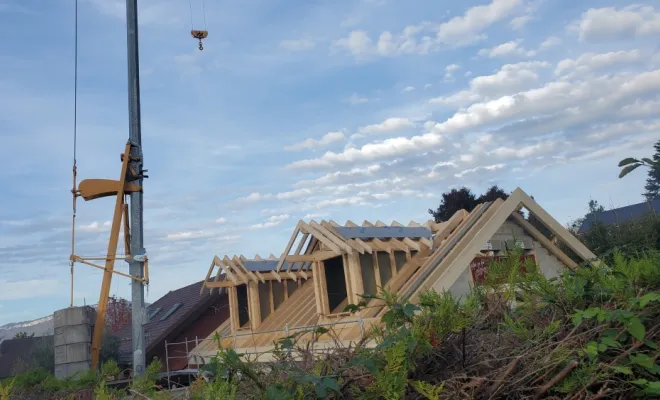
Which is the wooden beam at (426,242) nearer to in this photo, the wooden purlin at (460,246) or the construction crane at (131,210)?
the wooden purlin at (460,246)

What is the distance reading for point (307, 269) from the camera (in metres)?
18.2

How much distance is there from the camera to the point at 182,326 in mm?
22672

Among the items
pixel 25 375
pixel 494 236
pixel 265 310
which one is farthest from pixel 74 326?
pixel 494 236

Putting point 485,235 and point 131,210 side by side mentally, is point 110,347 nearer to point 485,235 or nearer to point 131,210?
point 131,210

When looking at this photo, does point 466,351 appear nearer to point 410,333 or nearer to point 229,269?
point 410,333

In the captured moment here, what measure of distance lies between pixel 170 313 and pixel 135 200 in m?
13.9

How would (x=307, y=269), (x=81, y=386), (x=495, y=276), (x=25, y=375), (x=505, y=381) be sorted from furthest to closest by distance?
(x=307, y=269)
(x=25, y=375)
(x=81, y=386)
(x=495, y=276)
(x=505, y=381)

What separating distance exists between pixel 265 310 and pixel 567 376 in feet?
54.4

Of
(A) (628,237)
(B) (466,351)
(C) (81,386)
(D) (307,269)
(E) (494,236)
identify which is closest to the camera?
(B) (466,351)

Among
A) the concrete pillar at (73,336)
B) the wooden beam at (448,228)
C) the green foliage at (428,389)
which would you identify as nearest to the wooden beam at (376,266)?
the wooden beam at (448,228)

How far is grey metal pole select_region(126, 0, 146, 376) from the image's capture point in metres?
10.3

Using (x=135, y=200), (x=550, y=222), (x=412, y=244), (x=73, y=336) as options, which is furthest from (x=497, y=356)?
(x=550, y=222)

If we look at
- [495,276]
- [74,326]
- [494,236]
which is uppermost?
[494,236]

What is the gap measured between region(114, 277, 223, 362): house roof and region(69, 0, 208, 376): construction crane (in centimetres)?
774
